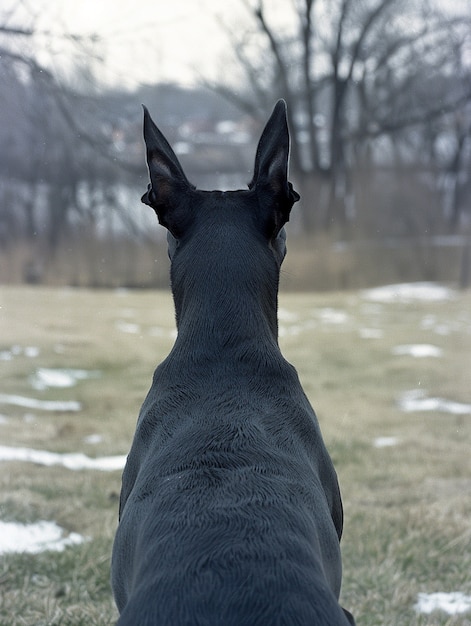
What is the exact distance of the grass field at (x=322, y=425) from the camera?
396 cm

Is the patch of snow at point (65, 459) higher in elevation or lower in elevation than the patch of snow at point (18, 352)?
lower

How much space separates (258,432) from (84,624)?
1793mm

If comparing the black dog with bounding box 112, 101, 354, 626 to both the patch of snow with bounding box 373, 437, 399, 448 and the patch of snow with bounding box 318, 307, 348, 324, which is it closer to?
the patch of snow with bounding box 373, 437, 399, 448

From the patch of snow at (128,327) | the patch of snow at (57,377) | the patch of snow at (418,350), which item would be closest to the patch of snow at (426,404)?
the patch of snow at (418,350)

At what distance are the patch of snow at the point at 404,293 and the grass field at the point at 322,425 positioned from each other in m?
0.02

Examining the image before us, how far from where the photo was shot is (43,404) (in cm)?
565

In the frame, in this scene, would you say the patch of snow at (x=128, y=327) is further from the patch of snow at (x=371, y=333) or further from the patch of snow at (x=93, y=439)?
the patch of snow at (x=371, y=333)

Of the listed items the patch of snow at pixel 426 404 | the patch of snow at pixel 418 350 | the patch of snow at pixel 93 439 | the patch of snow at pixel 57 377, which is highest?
the patch of snow at pixel 418 350

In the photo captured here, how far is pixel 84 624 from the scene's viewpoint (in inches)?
139

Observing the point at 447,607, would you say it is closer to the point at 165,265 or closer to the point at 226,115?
the point at 165,265

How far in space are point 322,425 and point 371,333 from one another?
4.76ft

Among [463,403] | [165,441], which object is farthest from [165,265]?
[165,441]

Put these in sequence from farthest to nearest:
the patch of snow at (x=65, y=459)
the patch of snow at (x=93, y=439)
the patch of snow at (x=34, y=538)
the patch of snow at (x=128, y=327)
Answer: the patch of snow at (x=128, y=327)
the patch of snow at (x=93, y=439)
the patch of snow at (x=65, y=459)
the patch of snow at (x=34, y=538)

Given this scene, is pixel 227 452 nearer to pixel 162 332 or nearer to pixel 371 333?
pixel 162 332
